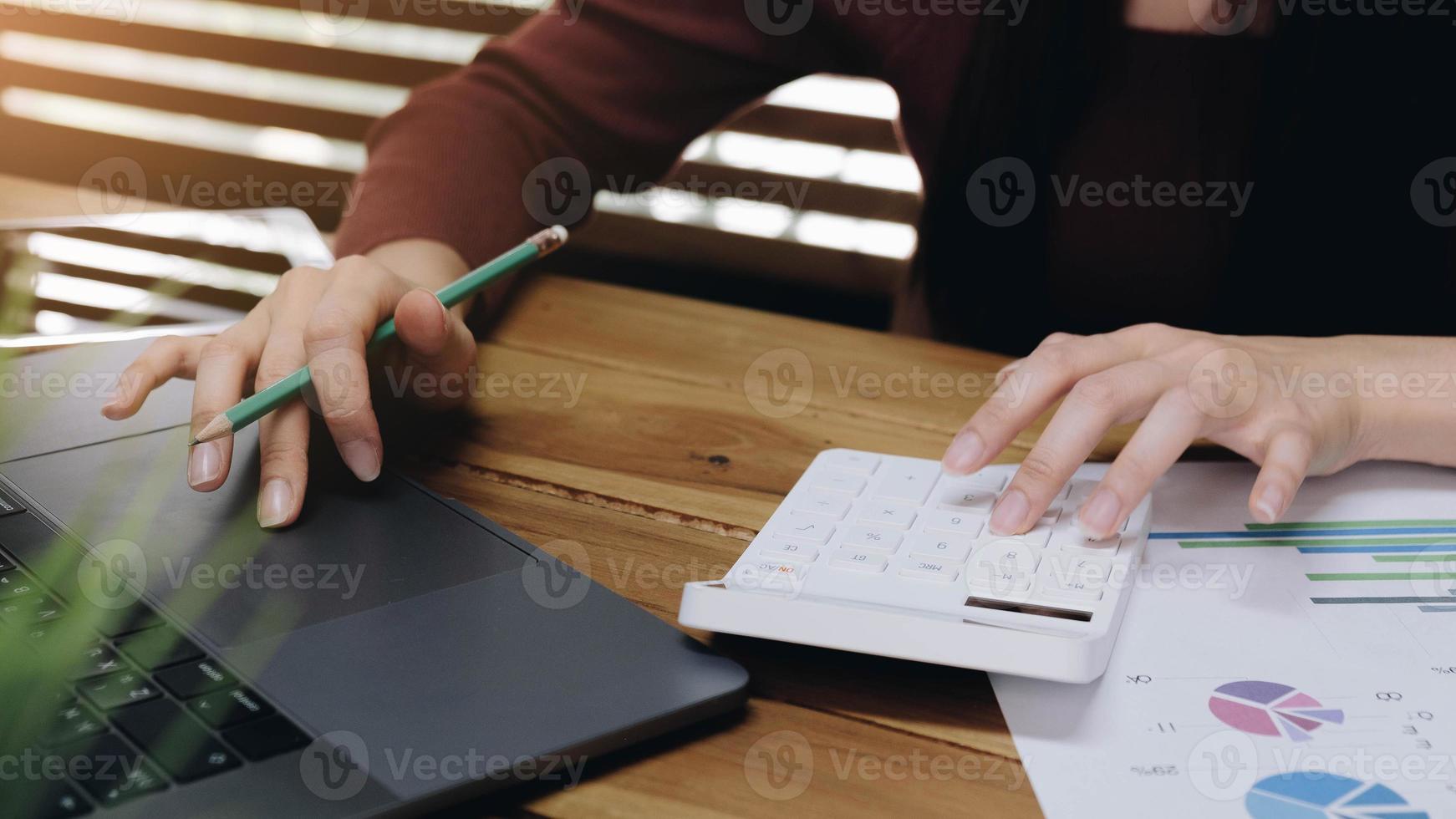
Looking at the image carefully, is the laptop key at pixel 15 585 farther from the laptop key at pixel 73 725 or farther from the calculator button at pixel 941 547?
the calculator button at pixel 941 547

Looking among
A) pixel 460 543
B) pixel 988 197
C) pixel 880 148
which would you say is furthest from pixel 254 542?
pixel 880 148

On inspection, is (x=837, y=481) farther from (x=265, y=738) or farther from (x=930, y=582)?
(x=265, y=738)

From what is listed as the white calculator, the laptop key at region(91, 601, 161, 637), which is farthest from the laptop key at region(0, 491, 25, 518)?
the white calculator

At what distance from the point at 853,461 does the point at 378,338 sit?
25cm

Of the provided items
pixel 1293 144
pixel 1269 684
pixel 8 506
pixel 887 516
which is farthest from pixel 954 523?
pixel 1293 144

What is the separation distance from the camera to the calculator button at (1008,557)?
1.50ft

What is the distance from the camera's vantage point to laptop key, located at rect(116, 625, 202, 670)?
0.39m

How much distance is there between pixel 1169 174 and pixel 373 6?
1.61 m

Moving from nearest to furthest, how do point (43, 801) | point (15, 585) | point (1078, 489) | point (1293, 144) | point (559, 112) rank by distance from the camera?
point (43, 801) → point (15, 585) → point (1078, 489) → point (1293, 144) → point (559, 112)

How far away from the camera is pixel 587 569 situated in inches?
19.7

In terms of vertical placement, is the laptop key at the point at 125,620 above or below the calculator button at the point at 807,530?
below

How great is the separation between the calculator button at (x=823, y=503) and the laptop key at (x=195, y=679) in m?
0.24

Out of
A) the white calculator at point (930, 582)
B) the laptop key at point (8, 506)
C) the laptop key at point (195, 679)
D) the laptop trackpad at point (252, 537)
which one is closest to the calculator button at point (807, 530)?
the white calculator at point (930, 582)

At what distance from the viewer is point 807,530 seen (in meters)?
0.49
